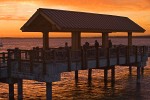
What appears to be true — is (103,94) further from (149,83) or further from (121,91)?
(149,83)

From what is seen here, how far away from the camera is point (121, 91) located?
33875mm

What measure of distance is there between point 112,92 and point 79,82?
324 inches

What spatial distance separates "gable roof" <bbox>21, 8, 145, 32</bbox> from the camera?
24.3 meters

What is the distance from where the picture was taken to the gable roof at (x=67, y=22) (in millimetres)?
24344

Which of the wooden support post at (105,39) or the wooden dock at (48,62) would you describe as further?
the wooden support post at (105,39)

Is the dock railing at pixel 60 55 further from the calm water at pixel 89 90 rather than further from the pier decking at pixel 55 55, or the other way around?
the calm water at pixel 89 90

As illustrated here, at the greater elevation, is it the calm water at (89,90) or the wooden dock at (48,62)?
the wooden dock at (48,62)

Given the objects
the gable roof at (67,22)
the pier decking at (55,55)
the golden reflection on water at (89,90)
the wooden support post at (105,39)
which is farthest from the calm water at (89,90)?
the gable roof at (67,22)

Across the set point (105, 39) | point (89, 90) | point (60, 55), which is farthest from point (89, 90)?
point (60, 55)

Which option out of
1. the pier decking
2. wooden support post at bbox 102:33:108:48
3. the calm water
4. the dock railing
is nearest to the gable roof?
the pier decking

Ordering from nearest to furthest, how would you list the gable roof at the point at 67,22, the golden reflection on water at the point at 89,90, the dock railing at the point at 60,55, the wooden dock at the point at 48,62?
1. the wooden dock at the point at 48,62
2. the dock railing at the point at 60,55
3. the gable roof at the point at 67,22
4. the golden reflection on water at the point at 89,90

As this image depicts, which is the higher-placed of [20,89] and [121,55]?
[121,55]

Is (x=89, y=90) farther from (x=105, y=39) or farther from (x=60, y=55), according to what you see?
(x=60, y=55)

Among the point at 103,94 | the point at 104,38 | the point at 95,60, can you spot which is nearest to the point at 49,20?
the point at 95,60
